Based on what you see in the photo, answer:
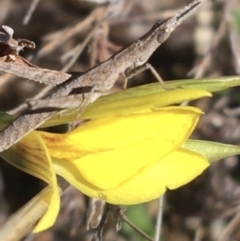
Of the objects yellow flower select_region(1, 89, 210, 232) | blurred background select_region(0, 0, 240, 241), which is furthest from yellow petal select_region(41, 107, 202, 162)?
blurred background select_region(0, 0, 240, 241)

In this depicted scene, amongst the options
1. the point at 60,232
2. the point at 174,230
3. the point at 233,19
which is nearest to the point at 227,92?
the point at 233,19

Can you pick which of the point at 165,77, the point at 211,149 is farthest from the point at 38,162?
the point at 165,77

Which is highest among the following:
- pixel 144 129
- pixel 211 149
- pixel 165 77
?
pixel 144 129

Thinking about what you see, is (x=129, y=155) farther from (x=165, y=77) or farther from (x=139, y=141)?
(x=165, y=77)

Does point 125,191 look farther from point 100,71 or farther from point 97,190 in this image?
point 100,71

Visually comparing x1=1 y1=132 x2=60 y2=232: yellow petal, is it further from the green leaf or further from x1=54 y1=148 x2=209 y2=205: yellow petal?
the green leaf

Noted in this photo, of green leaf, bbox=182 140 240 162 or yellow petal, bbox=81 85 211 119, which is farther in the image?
green leaf, bbox=182 140 240 162
